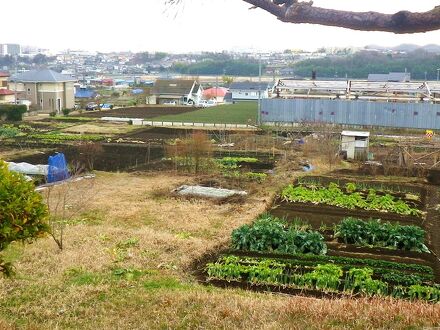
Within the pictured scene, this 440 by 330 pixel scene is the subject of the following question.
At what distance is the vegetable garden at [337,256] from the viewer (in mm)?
8406

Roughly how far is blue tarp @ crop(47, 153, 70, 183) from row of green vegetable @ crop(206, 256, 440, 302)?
8550 mm

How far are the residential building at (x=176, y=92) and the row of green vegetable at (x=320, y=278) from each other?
43073 millimetres

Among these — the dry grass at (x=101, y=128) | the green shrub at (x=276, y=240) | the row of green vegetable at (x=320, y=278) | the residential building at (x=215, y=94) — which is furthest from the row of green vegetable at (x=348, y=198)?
the residential building at (x=215, y=94)

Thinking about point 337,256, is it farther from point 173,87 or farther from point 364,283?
point 173,87

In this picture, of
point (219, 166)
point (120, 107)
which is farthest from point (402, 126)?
point (120, 107)

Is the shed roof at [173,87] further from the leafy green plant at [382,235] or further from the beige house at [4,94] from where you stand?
the leafy green plant at [382,235]

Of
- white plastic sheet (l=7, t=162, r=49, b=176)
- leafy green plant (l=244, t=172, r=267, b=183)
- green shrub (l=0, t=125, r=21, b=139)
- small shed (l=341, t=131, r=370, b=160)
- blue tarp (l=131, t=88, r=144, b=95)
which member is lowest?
leafy green plant (l=244, t=172, r=267, b=183)

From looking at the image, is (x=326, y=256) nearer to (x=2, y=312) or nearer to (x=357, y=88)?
(x=2, y=312)

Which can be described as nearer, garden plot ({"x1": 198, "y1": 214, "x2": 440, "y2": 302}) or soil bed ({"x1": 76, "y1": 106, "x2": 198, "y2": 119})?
garden plot ({"x1": 198, "y1": 214, "x2": 440, "y2": 302})

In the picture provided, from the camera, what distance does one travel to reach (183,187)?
1595 centimetres

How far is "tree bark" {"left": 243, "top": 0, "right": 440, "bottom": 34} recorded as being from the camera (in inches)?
127

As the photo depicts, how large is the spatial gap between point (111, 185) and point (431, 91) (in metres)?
21.5

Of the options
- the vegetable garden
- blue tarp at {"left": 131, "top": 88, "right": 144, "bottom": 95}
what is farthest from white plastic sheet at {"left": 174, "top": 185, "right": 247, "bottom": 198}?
blue tarp at {"left": 131, "top": 88, "right": 144, "bottom": 95}

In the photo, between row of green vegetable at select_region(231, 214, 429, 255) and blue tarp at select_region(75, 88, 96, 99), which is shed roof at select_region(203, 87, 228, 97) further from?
row of green vegetable at select_region(231, 214, 429, 255)
